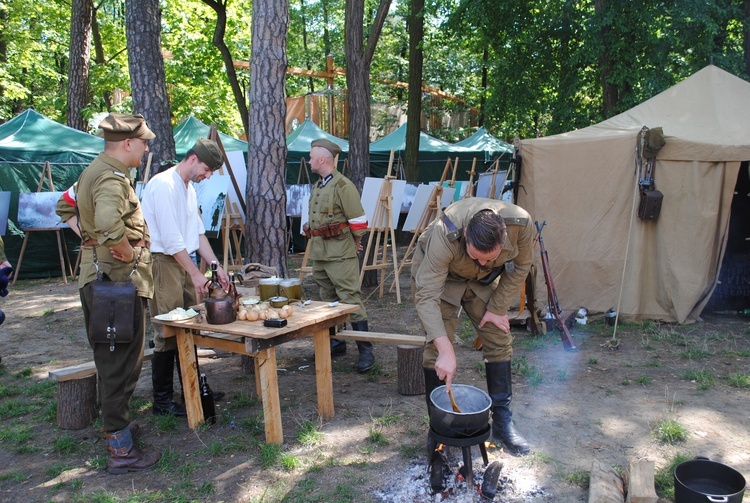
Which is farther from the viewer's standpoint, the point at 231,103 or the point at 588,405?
the point at 231,103

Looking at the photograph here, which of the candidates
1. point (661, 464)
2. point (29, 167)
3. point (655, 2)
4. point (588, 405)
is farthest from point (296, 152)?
point (661, 464)

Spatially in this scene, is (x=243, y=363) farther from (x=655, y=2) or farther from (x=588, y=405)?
(x=655, y=2)

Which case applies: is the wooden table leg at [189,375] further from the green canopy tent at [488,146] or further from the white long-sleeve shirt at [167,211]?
the green canopy tent at [488,146]

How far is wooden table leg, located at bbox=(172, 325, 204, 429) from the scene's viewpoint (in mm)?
3578

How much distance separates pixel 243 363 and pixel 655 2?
8422 millimetres

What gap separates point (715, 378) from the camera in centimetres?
466

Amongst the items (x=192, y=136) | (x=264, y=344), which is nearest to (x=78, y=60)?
(x=192, y=136)

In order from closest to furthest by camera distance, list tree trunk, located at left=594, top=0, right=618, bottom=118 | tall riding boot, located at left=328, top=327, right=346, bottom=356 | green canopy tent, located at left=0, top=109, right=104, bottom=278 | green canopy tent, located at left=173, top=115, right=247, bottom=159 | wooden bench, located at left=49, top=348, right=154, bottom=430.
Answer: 1. wooden bench, located at left=49, top=348, right=154, bottom=430
2. tall riding boot, located at left=328, top=327, right=346, bottom=356
3. green canopy tent, located at left=0, top=109, right=104, bottom=278
4. tree trunk, located at left=594, top=0, right=618, bottom=118
5. green canopy tent, located at left=173, top=115, right=247, bottom=159

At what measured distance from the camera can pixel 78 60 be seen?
11.5 metres

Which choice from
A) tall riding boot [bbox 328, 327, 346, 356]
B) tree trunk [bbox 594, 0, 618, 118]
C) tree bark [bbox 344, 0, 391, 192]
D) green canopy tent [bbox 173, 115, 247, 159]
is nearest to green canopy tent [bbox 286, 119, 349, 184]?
green canopy tent [bbox 173, 115, 247, 159]

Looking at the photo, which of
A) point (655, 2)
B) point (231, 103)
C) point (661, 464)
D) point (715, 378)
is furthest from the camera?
point (231, 103)

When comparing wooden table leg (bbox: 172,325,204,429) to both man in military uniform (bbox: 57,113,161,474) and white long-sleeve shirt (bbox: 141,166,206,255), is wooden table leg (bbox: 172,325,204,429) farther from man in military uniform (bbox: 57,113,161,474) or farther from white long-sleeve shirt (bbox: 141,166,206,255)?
white long-sleeve shirt (bbox: 141,166,206,255)

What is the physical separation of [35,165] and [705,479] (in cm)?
981

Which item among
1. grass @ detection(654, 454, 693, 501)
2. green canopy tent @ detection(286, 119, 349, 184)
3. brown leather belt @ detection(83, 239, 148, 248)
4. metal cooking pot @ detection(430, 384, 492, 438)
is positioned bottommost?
grass @ detection(654, 454, 693, 501)
